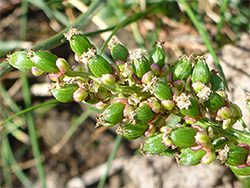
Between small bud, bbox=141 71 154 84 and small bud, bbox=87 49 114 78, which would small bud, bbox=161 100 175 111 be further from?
small bud, bbox=87 49 114 78

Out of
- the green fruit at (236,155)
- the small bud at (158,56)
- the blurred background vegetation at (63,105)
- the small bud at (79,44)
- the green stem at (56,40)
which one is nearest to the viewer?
the green fruit at (236,155)

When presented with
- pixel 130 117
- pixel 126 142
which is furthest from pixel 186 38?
pixel 130 117

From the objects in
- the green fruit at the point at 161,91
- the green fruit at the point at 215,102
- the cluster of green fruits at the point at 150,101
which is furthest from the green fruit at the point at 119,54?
the green fruit at the point at 215,102

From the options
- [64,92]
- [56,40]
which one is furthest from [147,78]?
[56,40]

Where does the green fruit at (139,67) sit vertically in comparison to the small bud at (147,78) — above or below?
above

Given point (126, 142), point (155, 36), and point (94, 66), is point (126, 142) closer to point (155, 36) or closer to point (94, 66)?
point (155, 36)

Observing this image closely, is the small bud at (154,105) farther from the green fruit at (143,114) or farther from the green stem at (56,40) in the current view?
the green stem at (56,40)
